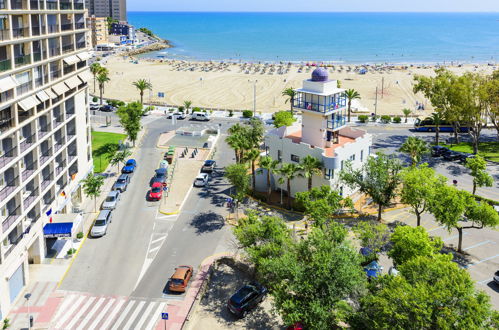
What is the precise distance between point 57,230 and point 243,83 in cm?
9694

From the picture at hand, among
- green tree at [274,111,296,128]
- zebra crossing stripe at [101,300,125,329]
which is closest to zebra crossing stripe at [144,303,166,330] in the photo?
zebra crossing stripe at [101,300,125,329]

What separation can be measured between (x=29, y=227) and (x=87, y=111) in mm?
19398

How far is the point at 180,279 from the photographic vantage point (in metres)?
34.0

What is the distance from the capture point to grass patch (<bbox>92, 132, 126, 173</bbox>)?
59.8m

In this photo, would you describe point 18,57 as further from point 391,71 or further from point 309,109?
point 391,71

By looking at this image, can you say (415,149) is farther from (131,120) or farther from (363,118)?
(131,120)

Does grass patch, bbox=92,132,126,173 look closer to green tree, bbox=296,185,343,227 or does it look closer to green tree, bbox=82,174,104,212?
green tree, bbox=82,174,104,212

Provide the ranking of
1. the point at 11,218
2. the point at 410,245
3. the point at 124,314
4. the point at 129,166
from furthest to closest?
the point at 129,166 < the point at 11,218 < the point at 410,245 < the point at 124,314

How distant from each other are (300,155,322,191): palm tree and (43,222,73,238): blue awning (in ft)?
75.3

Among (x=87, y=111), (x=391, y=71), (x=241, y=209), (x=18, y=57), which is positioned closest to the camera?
(x=18, y=57)

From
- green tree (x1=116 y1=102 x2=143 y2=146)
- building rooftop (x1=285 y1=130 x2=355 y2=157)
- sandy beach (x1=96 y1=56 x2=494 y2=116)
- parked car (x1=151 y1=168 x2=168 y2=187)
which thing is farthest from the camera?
sandy beach (x1=96 y1=56 x2=494 y2=116)

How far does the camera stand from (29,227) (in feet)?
119

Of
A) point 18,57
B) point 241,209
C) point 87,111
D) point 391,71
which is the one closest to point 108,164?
point 87,111

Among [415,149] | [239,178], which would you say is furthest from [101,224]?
[415,149]
